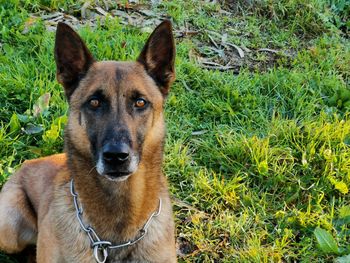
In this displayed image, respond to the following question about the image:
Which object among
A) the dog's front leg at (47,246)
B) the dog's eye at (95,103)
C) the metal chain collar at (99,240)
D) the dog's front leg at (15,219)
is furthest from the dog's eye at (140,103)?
the dog's front leg at (15,219)

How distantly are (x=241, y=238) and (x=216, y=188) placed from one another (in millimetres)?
486

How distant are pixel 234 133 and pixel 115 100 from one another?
6.20 ft

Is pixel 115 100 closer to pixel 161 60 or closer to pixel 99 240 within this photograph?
pixel 161 60

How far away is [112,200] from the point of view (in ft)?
9.85

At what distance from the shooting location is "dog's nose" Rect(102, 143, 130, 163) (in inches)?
108

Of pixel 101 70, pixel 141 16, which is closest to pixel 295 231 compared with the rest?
pixel 101 70

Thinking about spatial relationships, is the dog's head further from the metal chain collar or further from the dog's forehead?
the metal chain collar

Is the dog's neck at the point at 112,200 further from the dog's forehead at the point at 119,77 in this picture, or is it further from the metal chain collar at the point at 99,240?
the dog's forehead at the point at 119,77

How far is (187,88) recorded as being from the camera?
5145mm

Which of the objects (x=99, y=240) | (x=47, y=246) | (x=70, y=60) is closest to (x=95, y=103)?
(x=70, y=60)

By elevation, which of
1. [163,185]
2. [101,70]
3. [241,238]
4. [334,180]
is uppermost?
[101,70]

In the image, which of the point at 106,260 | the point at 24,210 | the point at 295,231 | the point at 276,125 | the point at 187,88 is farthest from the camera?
the point at 187,88

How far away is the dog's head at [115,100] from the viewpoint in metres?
2.83

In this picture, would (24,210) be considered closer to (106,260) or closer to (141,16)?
(106,260)
